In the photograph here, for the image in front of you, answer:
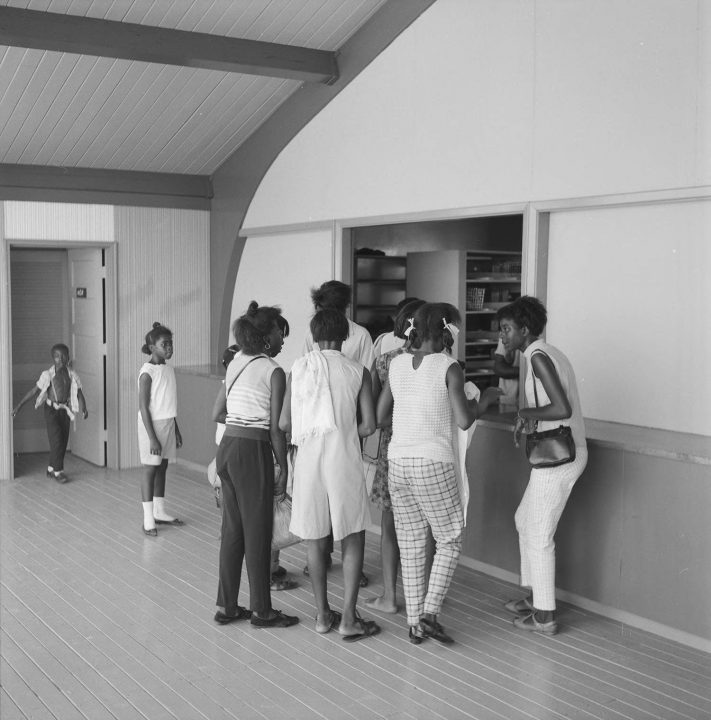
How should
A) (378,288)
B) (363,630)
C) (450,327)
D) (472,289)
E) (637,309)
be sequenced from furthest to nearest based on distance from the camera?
(472,289), (378,288), (637,309), (363,630), (450,327)

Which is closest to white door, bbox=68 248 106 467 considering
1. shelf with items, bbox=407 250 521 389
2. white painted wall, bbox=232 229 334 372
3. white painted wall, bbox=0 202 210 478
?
white painted wall, bbox=0 202 210 478

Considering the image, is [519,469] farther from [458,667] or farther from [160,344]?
[160,344]

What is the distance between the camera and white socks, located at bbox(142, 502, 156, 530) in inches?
271

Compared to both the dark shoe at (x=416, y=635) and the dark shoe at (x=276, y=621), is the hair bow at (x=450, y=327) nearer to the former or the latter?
the dark shoe at (x=416, y=635)

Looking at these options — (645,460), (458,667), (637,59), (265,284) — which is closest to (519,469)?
(645,460)

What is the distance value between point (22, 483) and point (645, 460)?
582cm

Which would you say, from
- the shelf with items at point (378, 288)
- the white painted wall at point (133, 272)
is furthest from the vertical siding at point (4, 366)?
the shelf with items at point (378, 288)

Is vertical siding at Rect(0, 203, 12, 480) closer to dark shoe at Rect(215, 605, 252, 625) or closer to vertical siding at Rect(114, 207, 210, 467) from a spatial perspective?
vertical siding at Rect(114, 207, 210, 467)

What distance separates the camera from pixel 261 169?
8938 mm

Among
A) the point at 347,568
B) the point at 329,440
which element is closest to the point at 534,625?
the point at 347,568

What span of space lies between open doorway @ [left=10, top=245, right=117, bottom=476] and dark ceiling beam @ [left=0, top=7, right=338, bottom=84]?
2934 millimetres

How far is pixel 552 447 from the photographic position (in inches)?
192

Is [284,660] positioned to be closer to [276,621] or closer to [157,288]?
[276,621]

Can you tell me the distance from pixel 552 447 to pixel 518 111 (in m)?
2.39
